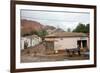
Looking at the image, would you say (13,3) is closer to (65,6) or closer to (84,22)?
(65,6)

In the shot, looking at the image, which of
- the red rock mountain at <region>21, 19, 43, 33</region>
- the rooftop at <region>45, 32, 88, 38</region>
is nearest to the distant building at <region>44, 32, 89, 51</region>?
the rooftop at <region>45, 32, 88, 38</region>

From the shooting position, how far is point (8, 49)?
6.08 feet

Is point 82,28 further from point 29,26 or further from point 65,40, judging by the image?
point 29,26

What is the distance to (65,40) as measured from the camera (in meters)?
2.05

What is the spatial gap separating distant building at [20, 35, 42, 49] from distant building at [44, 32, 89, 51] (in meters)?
0.09

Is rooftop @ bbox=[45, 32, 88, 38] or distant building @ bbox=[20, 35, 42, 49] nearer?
distant building @ bbox=[20, 35, 42, 49]

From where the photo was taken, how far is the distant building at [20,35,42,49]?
191 centimetres

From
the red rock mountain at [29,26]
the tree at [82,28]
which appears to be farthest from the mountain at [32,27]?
the tree at [82,28]

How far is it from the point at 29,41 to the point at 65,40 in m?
0.41

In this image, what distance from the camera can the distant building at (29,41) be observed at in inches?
75.1

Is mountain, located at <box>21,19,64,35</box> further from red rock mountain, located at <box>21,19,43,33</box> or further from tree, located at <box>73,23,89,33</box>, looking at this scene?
tree, located at <box>73,23,89,33</box>

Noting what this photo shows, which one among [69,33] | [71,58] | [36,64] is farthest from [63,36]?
[36,64]

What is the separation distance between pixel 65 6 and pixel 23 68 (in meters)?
0.82

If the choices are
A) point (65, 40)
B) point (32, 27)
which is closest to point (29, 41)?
point (32, 27)
